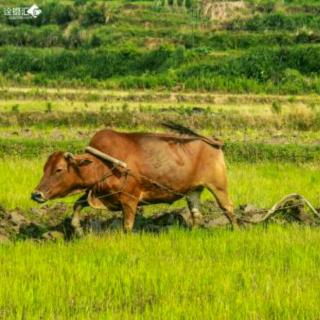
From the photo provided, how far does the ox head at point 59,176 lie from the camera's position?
6.84 meters

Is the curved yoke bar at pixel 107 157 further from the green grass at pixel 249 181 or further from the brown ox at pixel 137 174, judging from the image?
the green grass at pixel 249 181

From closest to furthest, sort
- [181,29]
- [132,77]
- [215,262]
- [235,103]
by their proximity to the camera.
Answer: [215,262]
[235,103]
[132,77]
[181,29]

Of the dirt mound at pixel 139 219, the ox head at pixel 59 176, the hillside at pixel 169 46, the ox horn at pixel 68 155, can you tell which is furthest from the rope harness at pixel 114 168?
the hillside at pixel 169 46

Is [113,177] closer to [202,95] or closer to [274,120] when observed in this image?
[274,120]

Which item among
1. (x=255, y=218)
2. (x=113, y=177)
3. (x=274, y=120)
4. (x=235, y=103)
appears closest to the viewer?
(x=113, y=177)

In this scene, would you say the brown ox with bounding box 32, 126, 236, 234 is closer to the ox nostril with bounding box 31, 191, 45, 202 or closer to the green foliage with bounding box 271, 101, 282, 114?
the ox nostril with bounding box 31, 191, 45, 202

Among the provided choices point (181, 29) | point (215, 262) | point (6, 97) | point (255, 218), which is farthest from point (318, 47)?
point (215, 262)

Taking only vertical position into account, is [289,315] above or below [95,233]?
above

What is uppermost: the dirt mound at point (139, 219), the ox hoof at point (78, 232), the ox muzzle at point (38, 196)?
the ox muzzle at point (38, 196)

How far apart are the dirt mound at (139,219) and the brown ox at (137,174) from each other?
34 cm

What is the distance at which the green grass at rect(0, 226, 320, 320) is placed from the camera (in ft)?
15.4

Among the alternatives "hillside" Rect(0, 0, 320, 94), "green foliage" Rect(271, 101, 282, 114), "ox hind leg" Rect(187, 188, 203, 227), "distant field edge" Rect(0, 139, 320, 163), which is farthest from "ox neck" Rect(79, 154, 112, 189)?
"hillside" Rect(0, 0, 320, 94)

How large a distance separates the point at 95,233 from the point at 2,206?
6.04 feet

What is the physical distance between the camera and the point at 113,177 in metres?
7.10
